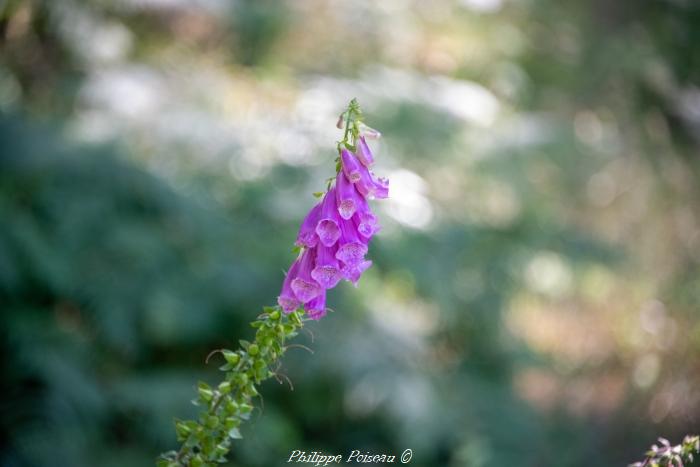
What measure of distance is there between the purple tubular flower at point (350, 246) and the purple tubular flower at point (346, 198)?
0.01 meters

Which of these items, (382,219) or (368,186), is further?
(382,219)

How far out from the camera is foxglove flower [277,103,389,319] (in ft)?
2.13

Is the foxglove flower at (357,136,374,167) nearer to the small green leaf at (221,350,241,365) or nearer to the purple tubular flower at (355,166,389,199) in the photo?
the purple tubular flower at (355,166,389,199)

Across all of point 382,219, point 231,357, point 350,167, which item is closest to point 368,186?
point 350,167

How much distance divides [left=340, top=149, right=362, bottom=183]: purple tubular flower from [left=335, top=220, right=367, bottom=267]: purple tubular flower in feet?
0.14

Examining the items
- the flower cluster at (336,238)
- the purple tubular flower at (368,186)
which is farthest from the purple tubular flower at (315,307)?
the purple tubular flower at (368,186)

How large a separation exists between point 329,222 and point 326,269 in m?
0.05

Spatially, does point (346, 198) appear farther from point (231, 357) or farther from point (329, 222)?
point (231, 357)

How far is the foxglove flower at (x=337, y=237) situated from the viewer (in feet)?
2.13

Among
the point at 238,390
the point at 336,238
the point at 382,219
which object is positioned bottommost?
the point at 238,390

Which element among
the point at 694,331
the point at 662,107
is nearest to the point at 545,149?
→ the point at 662,107

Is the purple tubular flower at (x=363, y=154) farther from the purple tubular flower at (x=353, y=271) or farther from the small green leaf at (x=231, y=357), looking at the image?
the small green leaf at (x=231, y=357)

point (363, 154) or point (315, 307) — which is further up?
point (363, 154)

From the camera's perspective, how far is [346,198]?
675mm
